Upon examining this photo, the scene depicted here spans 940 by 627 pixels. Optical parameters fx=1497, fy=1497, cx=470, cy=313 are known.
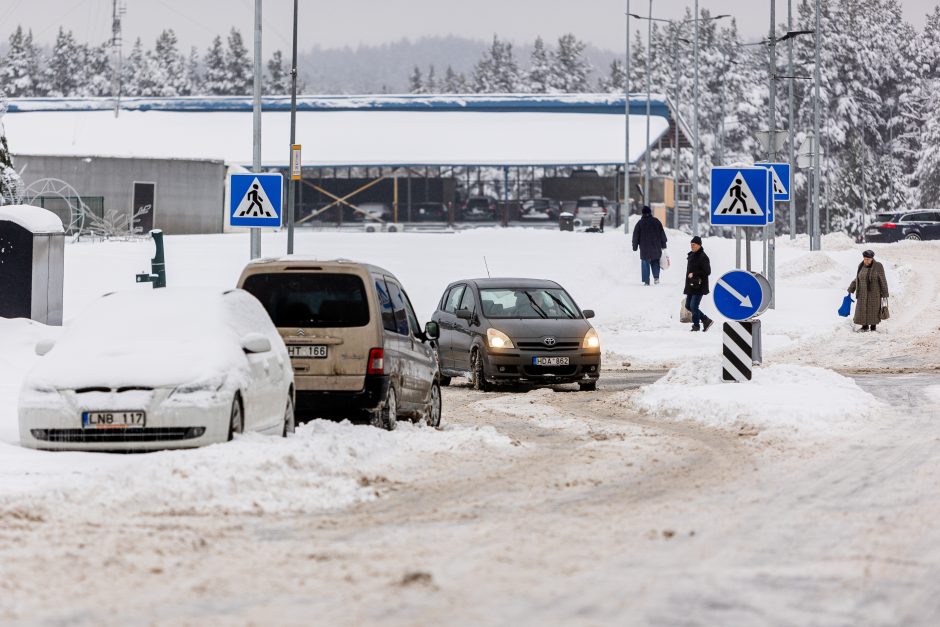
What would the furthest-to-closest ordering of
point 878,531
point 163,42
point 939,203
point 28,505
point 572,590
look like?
point 163,42 < point 939,203 < point 28,505 < point 878,531 < point 572,590

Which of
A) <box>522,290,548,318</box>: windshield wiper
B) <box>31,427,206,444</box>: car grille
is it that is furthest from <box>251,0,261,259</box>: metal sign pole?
<box>31,427,206,444</box>: car grille

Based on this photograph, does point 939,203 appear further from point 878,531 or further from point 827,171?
point 878,531

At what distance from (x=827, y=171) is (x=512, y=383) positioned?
95.6 meters

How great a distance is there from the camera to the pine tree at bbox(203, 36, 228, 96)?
142m

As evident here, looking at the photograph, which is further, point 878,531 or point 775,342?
point 775,342

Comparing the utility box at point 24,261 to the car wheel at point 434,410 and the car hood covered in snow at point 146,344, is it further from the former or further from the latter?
the car hood covered in snow at point 146,344

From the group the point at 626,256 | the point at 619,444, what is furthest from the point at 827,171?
the point at 619,444

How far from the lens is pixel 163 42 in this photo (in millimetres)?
154500

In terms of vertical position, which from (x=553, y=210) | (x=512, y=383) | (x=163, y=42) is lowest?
(x=512, y=383)

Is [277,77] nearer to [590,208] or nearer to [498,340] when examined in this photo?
[590,208]

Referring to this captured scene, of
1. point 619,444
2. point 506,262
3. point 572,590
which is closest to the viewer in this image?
point 572,590

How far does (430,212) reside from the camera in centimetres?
6806

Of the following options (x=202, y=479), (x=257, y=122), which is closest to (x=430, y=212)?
(x=257, y=122)

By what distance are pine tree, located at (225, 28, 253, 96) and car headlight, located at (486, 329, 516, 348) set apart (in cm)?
12196
